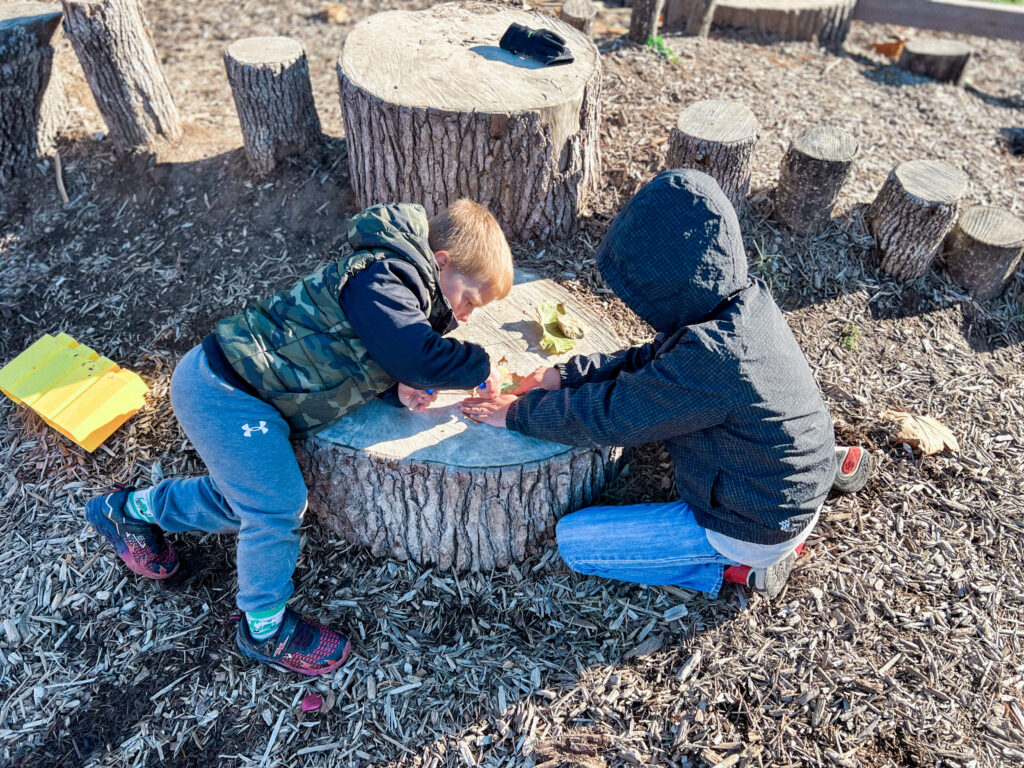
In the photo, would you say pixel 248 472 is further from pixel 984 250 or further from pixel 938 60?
pixel 938 60

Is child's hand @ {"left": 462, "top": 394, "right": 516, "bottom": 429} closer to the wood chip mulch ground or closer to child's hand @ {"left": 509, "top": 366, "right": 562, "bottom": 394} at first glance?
child's hand @ {"left": 509, "top": 366, "right": 562, "bottom": 394}

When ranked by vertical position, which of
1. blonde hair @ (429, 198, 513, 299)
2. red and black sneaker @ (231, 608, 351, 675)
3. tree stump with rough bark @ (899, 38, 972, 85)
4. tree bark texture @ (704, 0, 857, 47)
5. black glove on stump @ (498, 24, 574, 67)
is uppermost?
black glove on stump @ (498, 24, 574, 67)

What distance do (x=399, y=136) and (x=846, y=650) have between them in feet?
10.7

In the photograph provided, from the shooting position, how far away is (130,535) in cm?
331

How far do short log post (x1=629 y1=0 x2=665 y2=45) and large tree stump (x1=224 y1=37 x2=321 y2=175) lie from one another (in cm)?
295

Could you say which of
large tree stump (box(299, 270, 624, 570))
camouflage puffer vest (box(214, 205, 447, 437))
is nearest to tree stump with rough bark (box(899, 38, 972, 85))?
large tree stump (box(299, 270, 624, 570))

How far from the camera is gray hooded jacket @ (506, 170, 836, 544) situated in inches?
106

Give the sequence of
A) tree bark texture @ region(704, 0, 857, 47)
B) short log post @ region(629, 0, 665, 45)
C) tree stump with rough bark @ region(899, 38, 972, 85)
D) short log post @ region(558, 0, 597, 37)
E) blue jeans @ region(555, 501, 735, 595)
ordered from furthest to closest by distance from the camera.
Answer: tree bark texture @ region(704, 0, 857, 47)
tree stump with rough bark @ region(899, 38, 972, 85)
short log post @ region(629, 0, 665, 45)
short log post @ region(558, 0, 597, 37)
blue jeans @ region(555, 501, 735, 595)

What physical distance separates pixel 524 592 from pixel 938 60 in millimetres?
6490

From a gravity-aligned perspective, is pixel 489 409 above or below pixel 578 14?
below

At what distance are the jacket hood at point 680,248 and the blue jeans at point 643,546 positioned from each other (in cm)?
93

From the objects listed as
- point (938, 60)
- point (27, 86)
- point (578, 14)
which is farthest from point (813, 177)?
point (27, 86)

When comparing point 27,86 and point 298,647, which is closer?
point 298,647

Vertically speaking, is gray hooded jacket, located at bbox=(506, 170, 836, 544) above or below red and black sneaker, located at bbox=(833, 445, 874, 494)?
above
